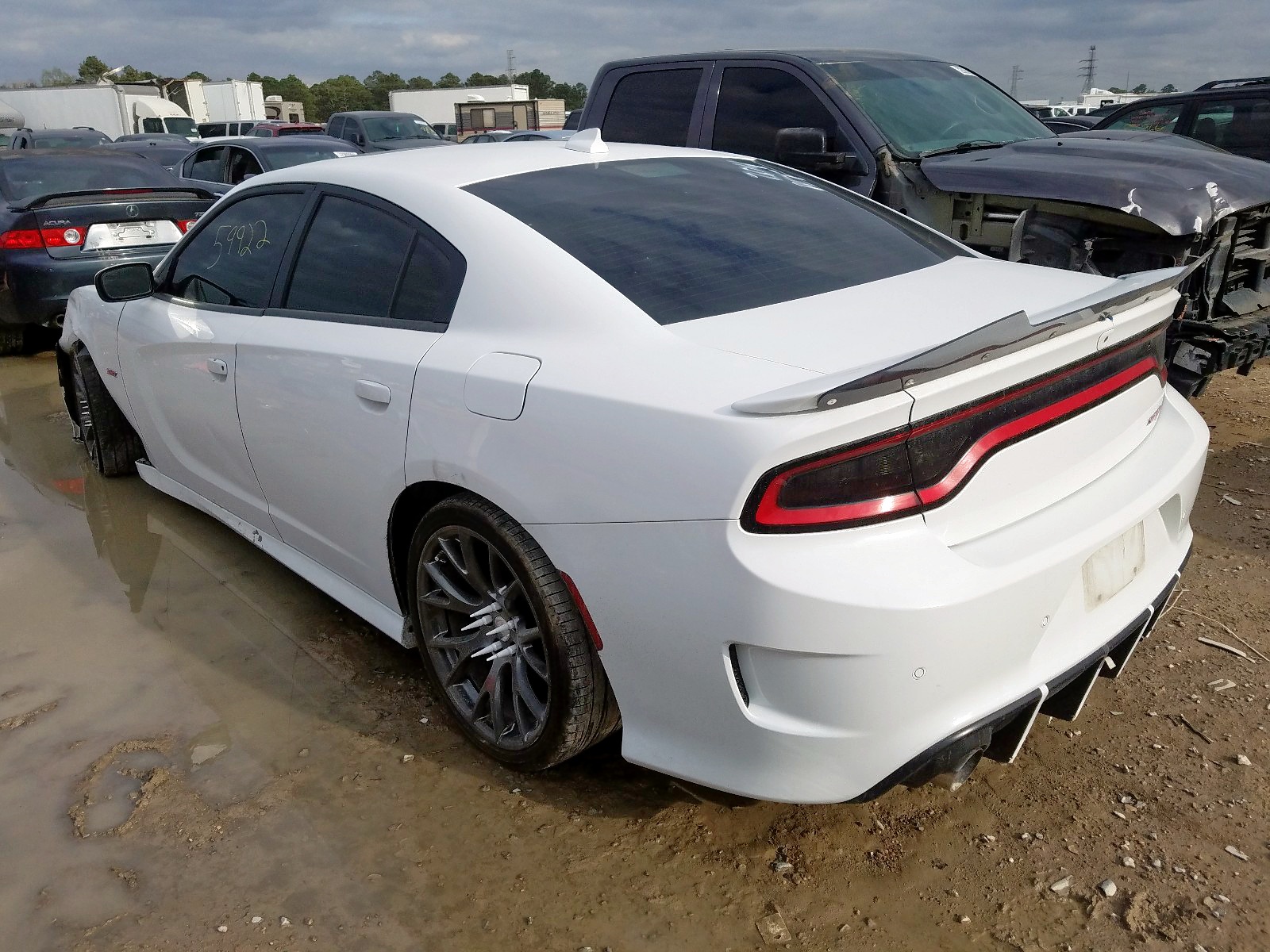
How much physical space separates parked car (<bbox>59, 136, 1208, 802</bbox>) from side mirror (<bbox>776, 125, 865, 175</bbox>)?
1.90m

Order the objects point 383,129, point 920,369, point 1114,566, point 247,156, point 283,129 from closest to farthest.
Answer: point 920,369, point 1114,566, point 247,156, point 383,129, point 283,129

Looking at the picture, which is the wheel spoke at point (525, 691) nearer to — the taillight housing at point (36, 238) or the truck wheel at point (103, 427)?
the truck wheel at point (103, 427)

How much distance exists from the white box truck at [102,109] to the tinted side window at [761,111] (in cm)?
3240

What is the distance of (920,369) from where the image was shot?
6.18 feet

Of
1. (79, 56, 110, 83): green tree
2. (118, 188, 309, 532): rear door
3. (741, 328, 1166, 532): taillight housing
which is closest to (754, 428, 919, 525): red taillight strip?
(741, 328, 1166, 532): taillight housing

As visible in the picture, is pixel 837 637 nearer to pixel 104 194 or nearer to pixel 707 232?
pixel 707 232

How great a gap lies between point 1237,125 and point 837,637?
25.4 ft

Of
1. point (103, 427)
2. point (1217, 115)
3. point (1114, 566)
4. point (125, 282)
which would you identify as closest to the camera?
point (1114, 566)

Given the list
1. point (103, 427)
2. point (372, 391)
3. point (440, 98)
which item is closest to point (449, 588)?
point (372, 391)

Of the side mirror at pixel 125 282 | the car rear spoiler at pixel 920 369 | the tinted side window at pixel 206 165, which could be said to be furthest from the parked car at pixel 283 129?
the car rear spoiler at pixel 920 369

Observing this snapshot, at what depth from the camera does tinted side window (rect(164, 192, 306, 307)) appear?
11.1ft

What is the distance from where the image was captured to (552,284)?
2473mm

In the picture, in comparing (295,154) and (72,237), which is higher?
(295,154)

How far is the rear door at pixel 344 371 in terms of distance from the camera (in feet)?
8.95
